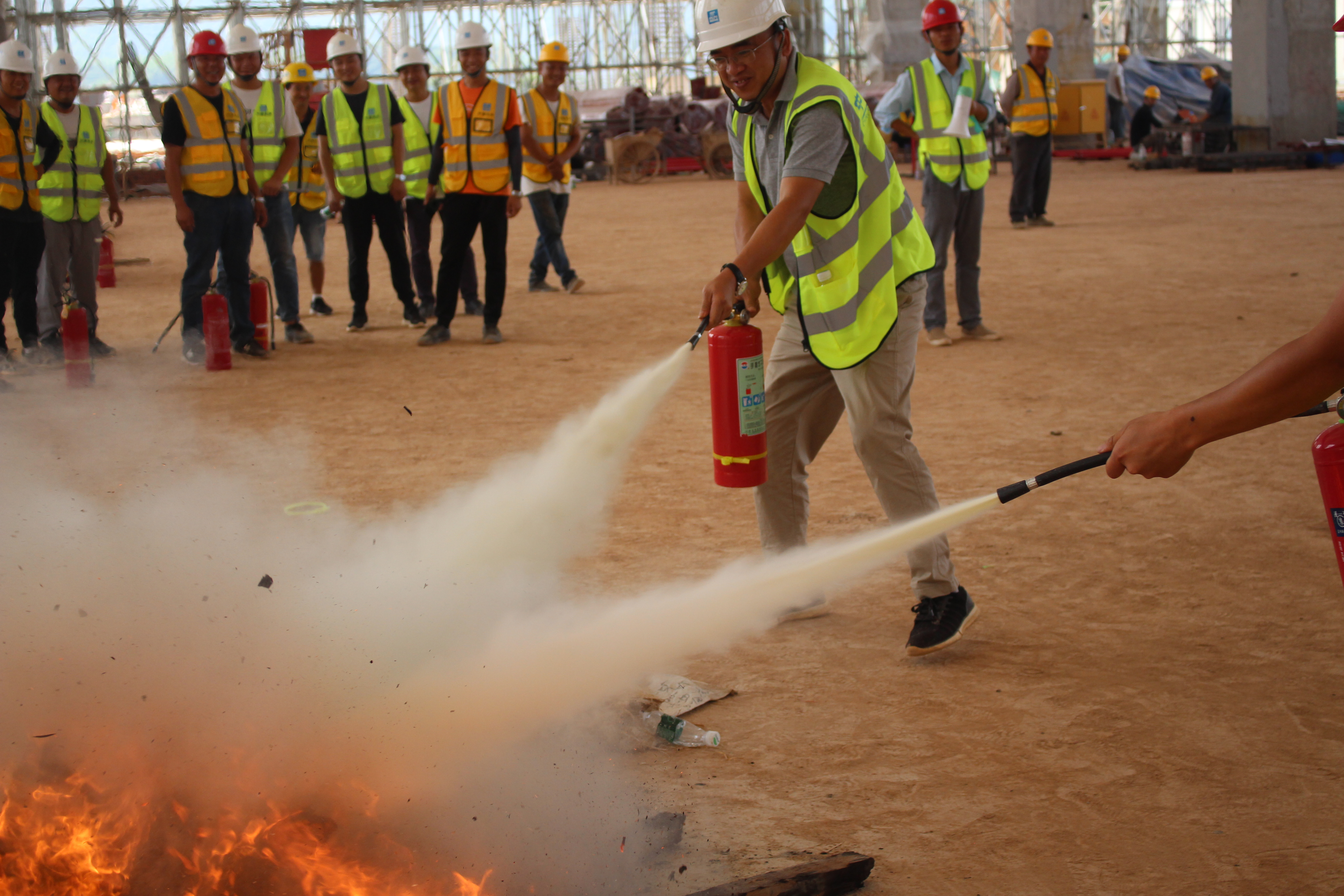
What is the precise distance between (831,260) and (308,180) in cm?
783

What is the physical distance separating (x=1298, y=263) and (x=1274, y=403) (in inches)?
389

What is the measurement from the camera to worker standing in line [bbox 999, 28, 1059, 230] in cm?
1304

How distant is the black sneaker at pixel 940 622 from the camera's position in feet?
11.7

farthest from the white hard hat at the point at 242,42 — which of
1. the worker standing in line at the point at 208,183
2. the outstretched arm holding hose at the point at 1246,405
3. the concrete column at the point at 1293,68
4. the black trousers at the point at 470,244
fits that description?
the concrete column at the point at 1293,68

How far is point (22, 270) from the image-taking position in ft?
27.0

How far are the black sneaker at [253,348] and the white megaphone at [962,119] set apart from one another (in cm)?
512

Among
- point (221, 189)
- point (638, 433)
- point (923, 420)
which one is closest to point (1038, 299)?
point (923, 420)

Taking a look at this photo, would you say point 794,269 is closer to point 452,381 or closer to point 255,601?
point 255,601

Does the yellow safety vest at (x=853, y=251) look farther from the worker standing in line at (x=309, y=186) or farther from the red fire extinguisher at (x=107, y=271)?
the red fire extinguisher at (x=107, y=271)

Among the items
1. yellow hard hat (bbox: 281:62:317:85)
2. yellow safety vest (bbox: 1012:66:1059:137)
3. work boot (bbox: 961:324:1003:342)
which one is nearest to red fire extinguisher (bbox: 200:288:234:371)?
yellow hard hat (bbox: 281:62:317:85)

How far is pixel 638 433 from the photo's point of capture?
6246mm

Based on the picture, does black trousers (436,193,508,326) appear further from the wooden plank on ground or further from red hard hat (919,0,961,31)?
the wooden plank on ground

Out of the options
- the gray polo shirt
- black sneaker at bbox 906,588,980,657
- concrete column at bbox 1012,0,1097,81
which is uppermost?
concrete column at bbox 1012,0,1097,81

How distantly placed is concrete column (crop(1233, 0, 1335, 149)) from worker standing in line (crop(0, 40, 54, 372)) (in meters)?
21.9
